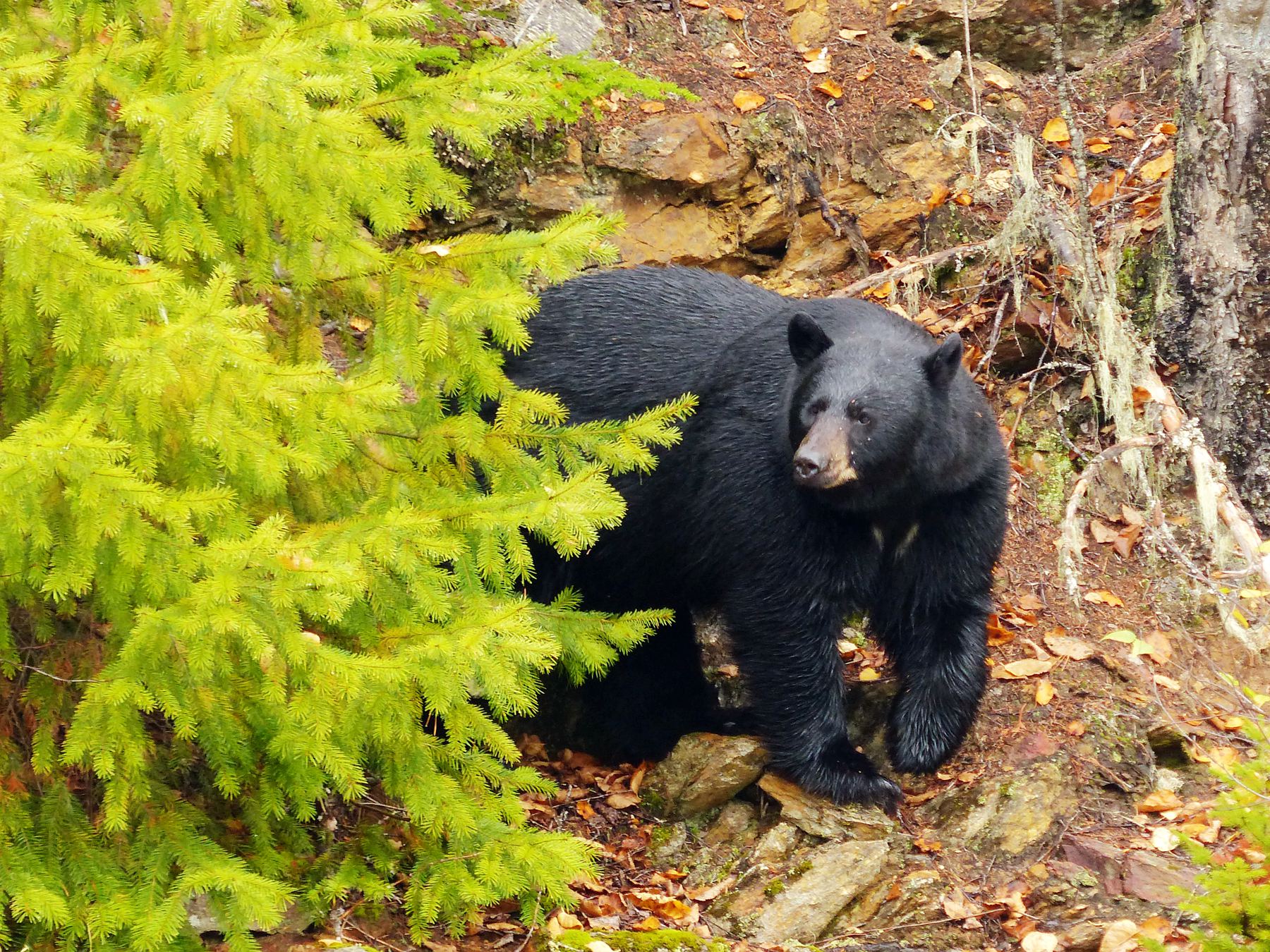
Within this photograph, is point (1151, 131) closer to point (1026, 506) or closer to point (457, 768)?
point (1026, 506)

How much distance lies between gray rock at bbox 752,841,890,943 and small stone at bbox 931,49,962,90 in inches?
238

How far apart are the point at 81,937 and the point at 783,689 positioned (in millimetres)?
3142

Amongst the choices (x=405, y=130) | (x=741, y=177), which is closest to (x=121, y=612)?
(x=405, y=130)

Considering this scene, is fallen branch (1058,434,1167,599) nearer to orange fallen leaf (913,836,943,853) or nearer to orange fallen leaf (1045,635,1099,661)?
orange fallen leaf (1045,635,1099,661)

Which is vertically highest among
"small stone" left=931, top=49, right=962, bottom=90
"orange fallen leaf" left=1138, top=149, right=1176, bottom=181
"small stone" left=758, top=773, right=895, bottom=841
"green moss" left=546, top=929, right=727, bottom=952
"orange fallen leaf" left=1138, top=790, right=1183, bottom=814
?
"small stone" left=931, top=49, right=962, bottom=90

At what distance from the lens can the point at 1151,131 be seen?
880 centimetres

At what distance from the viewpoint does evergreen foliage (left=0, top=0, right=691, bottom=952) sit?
3.55 meters

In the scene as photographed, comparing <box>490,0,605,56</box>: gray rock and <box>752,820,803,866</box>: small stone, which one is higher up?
<box>490,0,605,56</box>: gray rock

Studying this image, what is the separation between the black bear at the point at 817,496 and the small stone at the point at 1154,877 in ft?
3.34

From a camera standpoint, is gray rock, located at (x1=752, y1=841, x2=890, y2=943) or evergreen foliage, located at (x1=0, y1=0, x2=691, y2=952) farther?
gray rock, located at (x1=752, y1=841, x2=890, y2=943)

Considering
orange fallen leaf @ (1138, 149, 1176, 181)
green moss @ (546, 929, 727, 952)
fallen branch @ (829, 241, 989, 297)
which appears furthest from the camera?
orange fallen leaf @ (1138, 149, 1176, 181)

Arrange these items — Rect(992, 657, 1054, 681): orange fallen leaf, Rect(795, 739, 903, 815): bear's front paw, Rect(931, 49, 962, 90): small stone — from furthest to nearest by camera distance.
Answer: Rect(931, 49, 962, 90): small stone
Rect(992, 657, 1054, 681): orange fallen leaf
Rect(795, 739, 903, 815): bear's front paw

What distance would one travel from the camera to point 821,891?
17.1ft

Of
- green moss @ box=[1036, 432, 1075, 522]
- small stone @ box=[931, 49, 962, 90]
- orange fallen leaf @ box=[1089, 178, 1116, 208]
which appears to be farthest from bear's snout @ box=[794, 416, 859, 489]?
small stone @ box=[931, 49, 962, 90]
